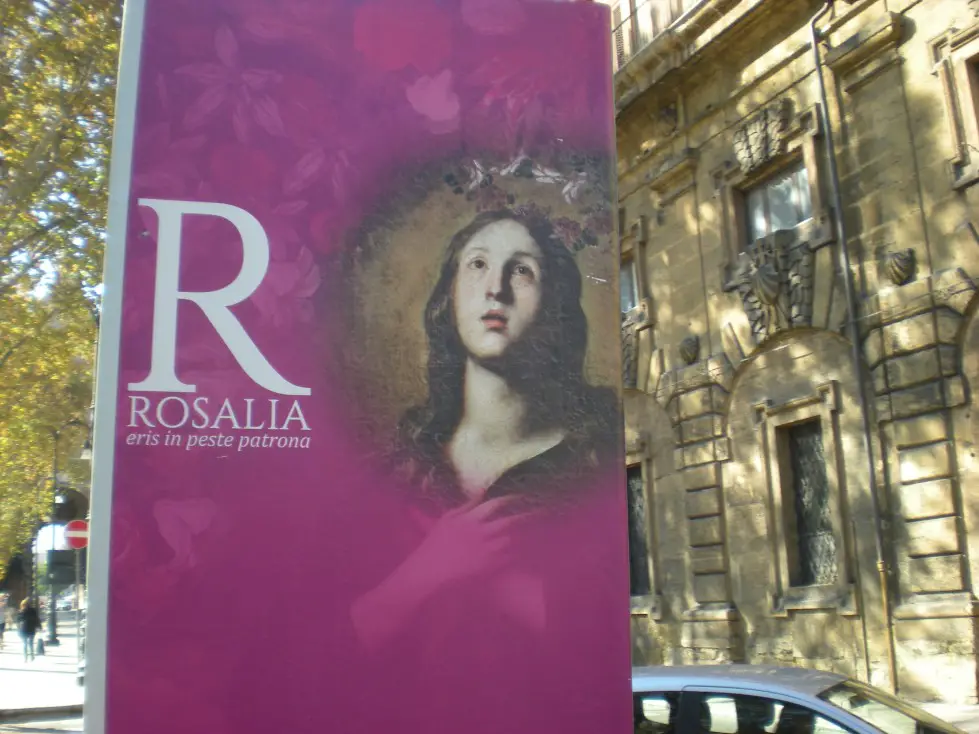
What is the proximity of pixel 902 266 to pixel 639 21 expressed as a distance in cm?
823

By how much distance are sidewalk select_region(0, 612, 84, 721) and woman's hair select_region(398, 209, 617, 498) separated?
29.5 ft

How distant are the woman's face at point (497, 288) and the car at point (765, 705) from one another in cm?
326

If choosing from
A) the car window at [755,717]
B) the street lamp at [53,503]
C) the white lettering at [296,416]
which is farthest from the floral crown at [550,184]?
the street lamp at [53,503]

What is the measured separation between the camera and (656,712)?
237 inches

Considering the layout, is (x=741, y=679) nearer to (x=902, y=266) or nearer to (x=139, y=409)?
(x=139, y=409)

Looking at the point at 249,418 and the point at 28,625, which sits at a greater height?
the point at 249,418

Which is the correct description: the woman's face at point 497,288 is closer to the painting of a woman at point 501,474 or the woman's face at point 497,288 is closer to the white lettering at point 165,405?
the painting of a woman at point 501,474

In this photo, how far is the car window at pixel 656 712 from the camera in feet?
19.5

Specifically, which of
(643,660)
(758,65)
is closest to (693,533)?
(643,660)

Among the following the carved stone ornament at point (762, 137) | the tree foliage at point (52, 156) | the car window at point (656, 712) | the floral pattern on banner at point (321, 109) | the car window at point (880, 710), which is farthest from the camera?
the carved stone ornament at point (762, 137)

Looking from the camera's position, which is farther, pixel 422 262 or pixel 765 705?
pixel 765 705

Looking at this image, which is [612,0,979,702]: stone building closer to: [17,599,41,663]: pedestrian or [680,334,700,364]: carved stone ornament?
[680,334,700,364]: carved stone ornament

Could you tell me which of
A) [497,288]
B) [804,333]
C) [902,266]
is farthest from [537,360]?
[804,333]

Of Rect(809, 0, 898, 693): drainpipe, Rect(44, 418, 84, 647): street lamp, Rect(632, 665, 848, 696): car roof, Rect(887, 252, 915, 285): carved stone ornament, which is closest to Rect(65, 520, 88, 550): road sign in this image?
Rect(44, 418, 84, 647): street lamp
